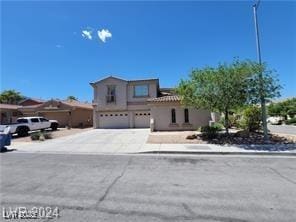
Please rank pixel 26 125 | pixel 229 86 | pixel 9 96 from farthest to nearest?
1. pixel 9 96
2. pixel 26 125
3. pixel 229 86

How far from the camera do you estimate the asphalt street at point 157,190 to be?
488cm

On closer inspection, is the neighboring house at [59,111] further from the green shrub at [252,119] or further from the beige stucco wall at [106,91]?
the green shrub at [252,119]

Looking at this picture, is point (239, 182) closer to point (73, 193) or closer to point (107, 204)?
point (107, 204)

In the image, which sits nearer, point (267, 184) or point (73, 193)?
point (73, 193)

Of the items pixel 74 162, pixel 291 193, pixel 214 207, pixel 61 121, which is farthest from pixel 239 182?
pixel 61 121

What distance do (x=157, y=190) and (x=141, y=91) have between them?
23919mm

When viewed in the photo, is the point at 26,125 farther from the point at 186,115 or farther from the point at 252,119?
the point at 252,119

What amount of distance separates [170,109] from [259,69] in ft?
36.1

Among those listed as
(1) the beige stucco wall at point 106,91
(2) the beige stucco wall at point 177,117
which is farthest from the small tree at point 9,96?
(2) the beige stucco wall at point 177,117

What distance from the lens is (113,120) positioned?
3058 cm

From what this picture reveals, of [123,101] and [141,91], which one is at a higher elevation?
[141,91]

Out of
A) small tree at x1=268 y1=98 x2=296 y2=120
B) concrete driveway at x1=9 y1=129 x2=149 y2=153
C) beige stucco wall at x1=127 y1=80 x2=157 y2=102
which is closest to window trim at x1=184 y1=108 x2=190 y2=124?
beige stucco wall at x1=127 y1=80 x2=157 y2=102

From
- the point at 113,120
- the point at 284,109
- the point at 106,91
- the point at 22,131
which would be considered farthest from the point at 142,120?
the point at 284,109

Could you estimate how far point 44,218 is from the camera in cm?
471
